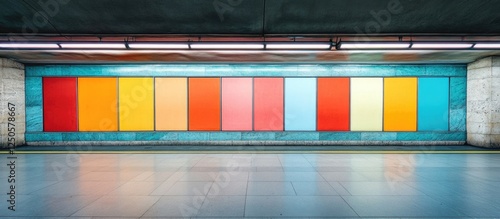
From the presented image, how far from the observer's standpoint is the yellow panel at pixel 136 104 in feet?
29.7

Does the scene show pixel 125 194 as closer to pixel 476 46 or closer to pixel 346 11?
pixel 346 11

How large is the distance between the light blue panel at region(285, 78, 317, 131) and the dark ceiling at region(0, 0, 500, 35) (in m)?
3.87

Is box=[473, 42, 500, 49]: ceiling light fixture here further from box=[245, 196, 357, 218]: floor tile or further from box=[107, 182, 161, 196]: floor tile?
box=[107, 182, 161, 196]: floor tile

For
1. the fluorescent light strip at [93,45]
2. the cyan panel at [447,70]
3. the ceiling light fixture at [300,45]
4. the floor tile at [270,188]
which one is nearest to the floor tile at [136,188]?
the floor tile at [270,188]

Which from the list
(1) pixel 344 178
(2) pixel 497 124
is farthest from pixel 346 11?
(2) pixel 497 124

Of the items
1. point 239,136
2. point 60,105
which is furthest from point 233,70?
point 60,105

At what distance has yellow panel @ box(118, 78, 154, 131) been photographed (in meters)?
9.05

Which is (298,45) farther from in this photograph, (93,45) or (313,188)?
(93,45)

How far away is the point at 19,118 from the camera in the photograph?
8719 mm

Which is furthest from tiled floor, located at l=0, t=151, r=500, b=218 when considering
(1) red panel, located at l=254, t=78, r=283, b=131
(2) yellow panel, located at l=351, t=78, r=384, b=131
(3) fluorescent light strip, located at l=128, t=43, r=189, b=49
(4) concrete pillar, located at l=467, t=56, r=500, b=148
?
(3) fluorescent light strip, located at l=128, t=43, r=189, b=49

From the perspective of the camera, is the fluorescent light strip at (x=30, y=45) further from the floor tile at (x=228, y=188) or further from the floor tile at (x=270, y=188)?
the floor tile at (x=270, y=188)

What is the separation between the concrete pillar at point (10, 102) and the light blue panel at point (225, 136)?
699cm

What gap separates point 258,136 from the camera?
9.09 meters

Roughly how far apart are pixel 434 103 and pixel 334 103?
3901 mm
